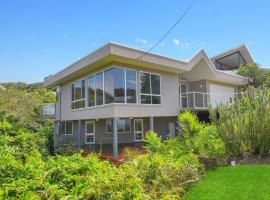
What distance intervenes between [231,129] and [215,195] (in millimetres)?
4619

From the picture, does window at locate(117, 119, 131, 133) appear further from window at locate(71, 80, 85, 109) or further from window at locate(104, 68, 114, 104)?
window at locate(104, 68, 114, 104)

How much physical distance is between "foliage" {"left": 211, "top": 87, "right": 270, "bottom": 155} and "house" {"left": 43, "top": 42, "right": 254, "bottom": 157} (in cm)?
486

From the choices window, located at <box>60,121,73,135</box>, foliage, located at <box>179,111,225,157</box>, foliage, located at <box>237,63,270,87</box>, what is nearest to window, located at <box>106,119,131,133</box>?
window, located at <box>60,121,73,135</box>

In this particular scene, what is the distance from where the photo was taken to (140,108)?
16.4 meters

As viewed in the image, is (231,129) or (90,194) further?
(231,129)

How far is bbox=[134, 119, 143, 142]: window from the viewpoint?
19.6 meters

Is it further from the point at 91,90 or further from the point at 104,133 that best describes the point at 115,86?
the point at 104,133

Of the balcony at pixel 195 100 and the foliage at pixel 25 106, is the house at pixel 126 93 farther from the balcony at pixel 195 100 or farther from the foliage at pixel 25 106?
the foliage at pixel 25 106

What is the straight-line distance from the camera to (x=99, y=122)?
2070cm

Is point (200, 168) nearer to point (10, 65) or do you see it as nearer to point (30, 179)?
point (30, 179)

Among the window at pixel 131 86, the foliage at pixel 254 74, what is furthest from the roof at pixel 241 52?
the window at pixel 131 86

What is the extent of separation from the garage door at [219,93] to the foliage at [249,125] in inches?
439

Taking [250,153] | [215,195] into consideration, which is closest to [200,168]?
[215,195]

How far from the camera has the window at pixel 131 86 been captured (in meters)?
15.9
